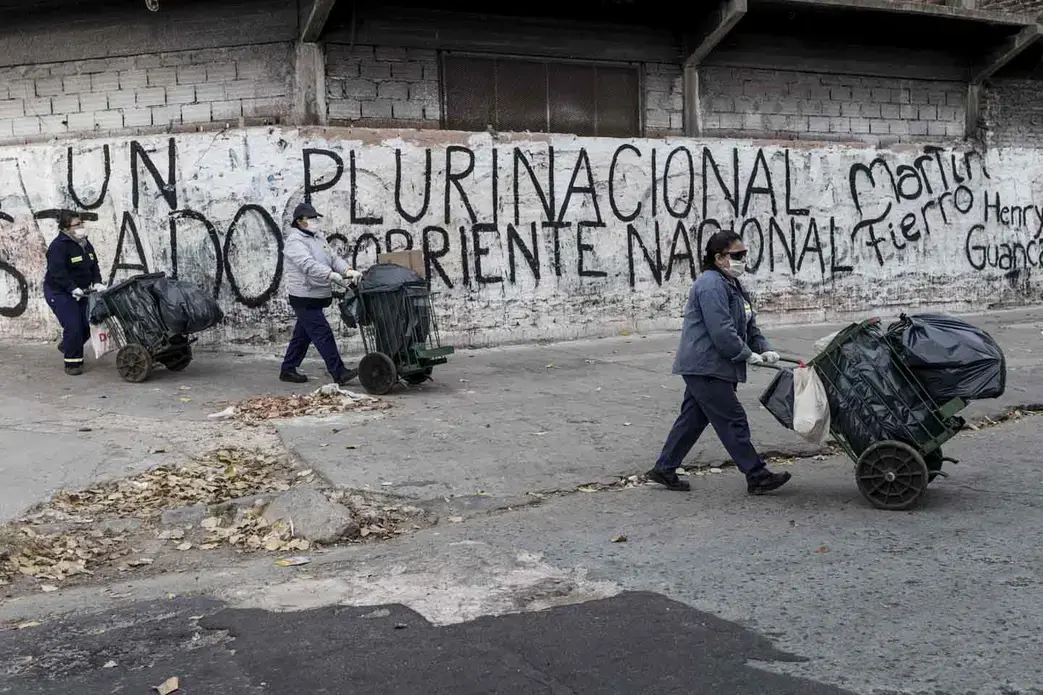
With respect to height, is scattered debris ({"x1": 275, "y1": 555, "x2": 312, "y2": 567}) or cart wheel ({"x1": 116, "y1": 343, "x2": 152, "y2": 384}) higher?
cart wheel ({"x1": 116, "y1": 343, "x2": 152, "y2": 384})

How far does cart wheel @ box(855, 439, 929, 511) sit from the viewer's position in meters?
5.68

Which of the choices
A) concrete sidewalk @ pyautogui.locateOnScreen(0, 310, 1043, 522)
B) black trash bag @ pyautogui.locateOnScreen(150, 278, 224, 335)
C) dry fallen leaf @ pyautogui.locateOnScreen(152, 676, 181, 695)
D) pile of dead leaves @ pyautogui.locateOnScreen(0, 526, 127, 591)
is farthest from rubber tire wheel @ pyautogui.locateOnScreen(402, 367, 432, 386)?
dry fallen leaf @ pyautogui.locateOnScreen(152, 676, 181, 695)

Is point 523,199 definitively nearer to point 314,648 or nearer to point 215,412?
point 215,412

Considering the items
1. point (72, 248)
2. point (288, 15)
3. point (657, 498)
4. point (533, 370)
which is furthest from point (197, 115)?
point (657, 498)

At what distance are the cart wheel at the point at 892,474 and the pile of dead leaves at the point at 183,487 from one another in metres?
3.35

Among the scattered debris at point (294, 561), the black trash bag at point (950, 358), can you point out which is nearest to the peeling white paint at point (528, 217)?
the scattered debris at point (294, 561)

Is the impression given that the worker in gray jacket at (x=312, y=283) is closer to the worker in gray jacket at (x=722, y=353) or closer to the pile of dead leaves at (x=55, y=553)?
the pile of dead leaves at (x=55, y=553)

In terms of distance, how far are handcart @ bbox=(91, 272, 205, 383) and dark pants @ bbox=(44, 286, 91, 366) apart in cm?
36

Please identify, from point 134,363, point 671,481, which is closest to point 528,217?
point 134,363

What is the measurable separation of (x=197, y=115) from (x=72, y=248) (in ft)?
7.19

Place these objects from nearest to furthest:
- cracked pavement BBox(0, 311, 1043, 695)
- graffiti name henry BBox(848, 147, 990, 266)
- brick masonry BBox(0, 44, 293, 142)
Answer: cracked pavement BBox(0, 311, 1043, 695) < brick masonry BBox(0, 44, 293, 142) < graffiti name henry BBox(848, 147, 990, 266)

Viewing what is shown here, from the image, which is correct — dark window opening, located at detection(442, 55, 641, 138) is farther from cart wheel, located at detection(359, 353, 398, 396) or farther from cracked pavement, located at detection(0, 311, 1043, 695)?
cracked pavement, located at detection(0, 311, 1043, 695)

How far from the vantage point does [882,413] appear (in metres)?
5.76

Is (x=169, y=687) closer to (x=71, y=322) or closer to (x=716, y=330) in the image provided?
(x=716, y=330)
